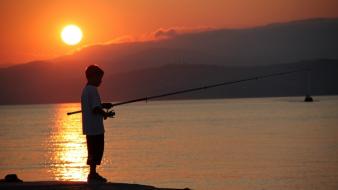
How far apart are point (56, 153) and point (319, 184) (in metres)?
22.4

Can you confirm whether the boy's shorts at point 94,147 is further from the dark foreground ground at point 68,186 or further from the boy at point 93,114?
the dark foreground ground at point 68,186

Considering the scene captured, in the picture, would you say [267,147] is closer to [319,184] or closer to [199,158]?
[199,158]

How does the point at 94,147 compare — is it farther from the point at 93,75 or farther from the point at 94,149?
the point at 93,75

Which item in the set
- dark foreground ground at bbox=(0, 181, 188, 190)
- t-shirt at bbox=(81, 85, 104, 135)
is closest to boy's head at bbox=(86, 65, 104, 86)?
t-shirt at bbox=(81, 85, 104, 135)

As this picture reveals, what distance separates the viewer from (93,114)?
13039 millimetres

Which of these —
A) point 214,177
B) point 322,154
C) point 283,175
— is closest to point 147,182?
point 214,177

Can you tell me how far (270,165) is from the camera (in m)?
32.4

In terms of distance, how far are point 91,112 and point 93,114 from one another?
56mm

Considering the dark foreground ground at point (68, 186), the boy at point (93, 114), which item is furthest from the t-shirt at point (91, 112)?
the dark foreground ground at point (68, 186)

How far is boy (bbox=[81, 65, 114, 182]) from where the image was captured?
13.0 metres

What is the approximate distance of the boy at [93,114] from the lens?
13023 mm

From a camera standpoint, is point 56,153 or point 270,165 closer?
point 270,165

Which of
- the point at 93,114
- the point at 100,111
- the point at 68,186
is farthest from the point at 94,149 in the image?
the point at 68,186

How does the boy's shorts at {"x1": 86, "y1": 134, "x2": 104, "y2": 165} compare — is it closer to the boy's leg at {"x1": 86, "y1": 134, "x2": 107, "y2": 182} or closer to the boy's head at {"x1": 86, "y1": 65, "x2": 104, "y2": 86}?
the boy's leg at {"x1": 86, "y1": 134, "x2": 107, "y2": 182}
